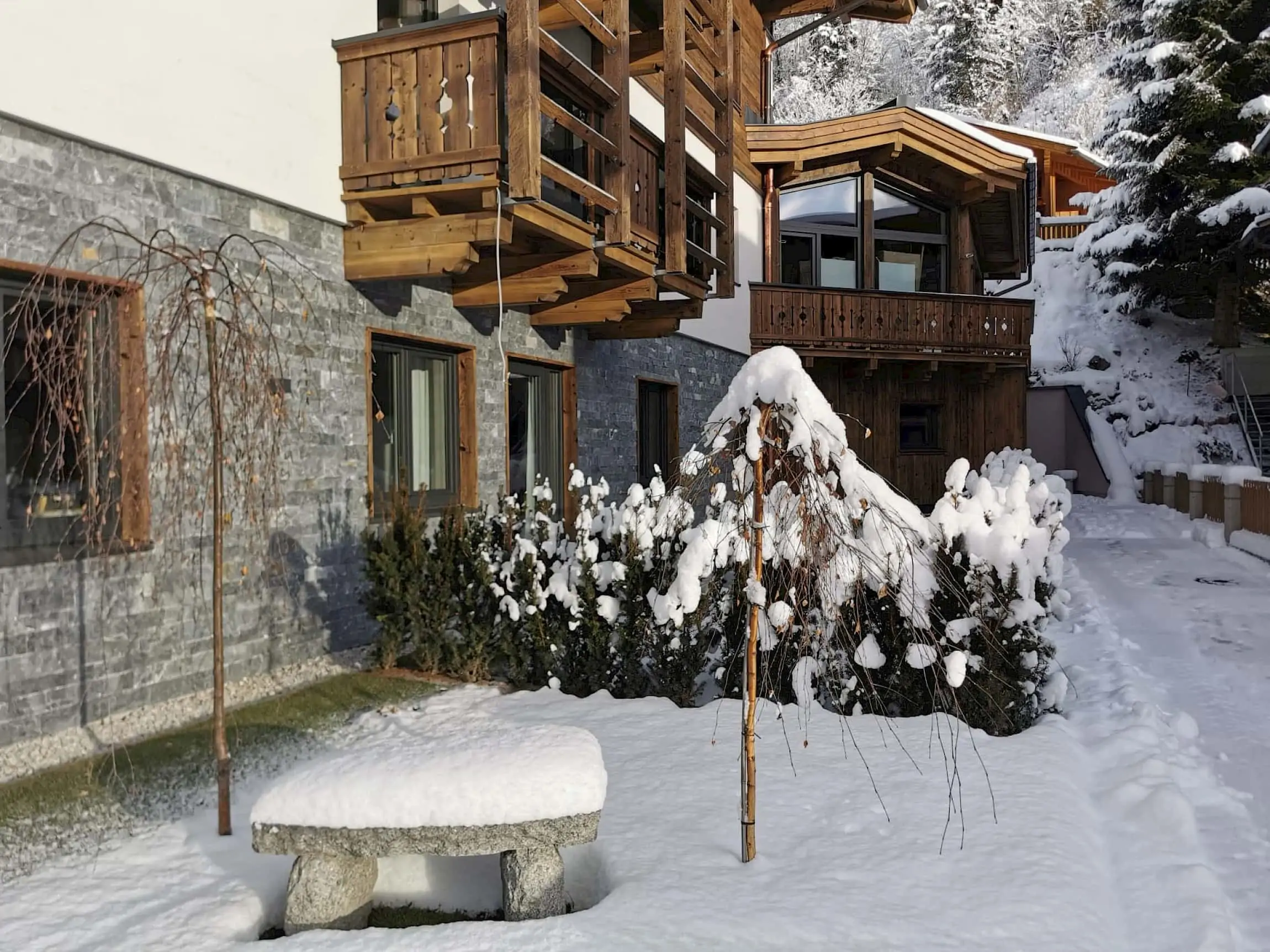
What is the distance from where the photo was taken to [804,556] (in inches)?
123

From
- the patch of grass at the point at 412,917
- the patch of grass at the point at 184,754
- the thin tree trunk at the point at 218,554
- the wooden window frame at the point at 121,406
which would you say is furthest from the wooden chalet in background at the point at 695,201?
the patch of grass at the point at 412,917

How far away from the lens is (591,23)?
7.25 meters

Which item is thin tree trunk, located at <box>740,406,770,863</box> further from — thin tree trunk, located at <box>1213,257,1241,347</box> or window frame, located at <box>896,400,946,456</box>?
thin tree trunk, located at <box>1213,257,1241,347</box>

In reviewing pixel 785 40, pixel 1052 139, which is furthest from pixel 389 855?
pixel 1052 139

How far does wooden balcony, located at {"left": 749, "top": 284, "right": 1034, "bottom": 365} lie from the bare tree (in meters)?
9.66

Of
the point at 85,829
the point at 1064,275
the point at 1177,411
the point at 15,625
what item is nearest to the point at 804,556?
the point at 85,829

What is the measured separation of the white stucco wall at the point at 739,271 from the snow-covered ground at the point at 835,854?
7.92 meters

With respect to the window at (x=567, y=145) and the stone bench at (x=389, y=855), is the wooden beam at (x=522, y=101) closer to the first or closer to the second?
the window at (x=567, y=145)

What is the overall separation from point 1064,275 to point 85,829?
2841 cm

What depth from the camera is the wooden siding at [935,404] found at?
16859 millimetres

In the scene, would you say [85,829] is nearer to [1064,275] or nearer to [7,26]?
[7,26]

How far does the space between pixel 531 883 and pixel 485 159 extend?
4.57 meters

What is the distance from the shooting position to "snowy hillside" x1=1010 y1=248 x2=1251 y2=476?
20.5 meters

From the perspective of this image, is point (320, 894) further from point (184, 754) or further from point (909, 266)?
point (909, 266)
